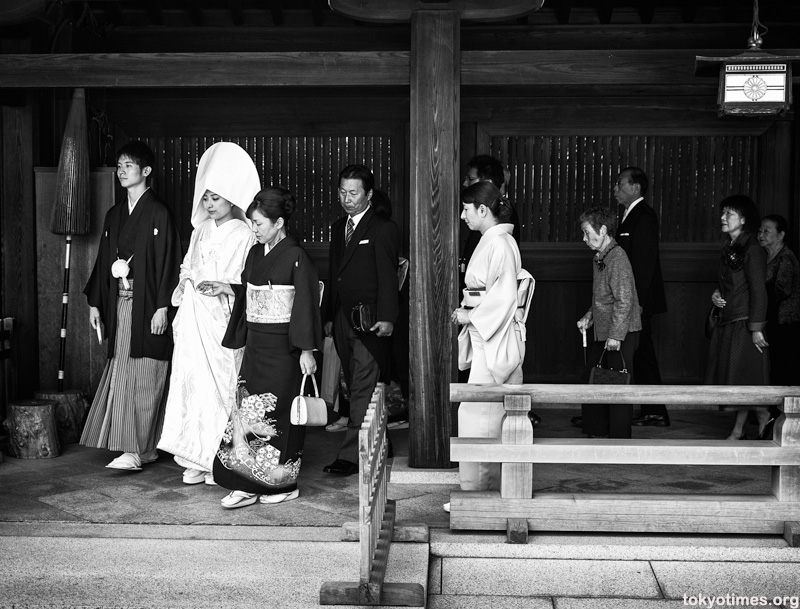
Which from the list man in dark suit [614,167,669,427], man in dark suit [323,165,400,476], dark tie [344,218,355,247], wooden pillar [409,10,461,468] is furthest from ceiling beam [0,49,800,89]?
man in dark suit [614,167,669,427]

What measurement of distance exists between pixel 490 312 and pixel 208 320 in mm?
2033

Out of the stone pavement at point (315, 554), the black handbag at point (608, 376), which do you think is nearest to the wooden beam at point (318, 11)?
the black handbag at point (608, 376)

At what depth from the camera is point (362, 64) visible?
6.41m

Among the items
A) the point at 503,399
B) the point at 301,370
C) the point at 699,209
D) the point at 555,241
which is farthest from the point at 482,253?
the point at 699,209

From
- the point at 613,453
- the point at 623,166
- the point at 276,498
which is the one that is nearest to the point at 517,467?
the point at 613,453

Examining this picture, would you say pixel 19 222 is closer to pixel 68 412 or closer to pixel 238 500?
pixel 68 412

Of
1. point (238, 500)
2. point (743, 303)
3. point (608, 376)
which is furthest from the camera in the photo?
point (743, 303)

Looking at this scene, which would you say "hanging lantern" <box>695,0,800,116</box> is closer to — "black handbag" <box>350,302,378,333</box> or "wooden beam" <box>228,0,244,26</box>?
"black handbag" <box>350,302,378,333</box>

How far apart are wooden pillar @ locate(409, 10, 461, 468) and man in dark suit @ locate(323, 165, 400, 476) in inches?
14.3

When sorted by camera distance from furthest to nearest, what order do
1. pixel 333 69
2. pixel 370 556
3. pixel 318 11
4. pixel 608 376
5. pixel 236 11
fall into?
pixel 236 11
pixel 318 11
pixel 608 376
pixel 333 69
pixel 370 556

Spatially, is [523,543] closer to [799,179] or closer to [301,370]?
[301,370]

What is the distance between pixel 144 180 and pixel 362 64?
1.80 meters

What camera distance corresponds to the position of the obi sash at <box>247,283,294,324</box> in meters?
6.05

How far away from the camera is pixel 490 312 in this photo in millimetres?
5707
